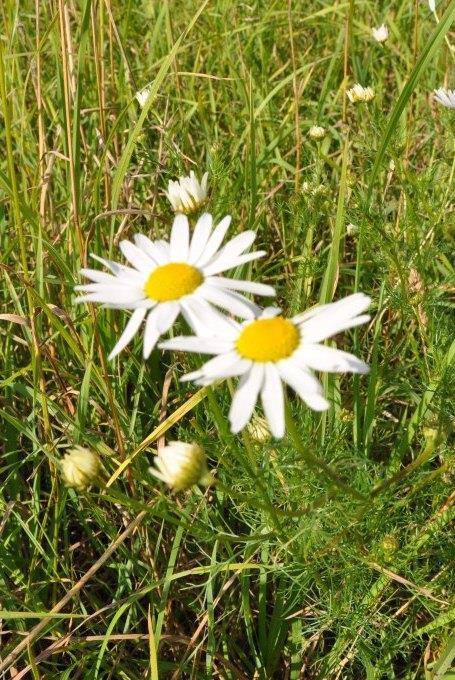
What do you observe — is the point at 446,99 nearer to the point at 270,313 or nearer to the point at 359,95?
the point at 359,95

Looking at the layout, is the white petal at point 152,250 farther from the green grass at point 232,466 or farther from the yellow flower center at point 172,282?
the green grass at point 232,466

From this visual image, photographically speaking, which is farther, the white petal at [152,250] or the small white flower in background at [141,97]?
the small white flower in background at [141,97]

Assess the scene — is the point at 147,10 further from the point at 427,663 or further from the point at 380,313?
the point at 427,663

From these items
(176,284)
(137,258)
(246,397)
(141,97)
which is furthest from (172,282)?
(141,97)

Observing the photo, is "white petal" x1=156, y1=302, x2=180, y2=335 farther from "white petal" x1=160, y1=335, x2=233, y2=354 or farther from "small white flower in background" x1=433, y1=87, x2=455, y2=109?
"small white flower in background" x1=433, y1=87, x2=455, y2=109

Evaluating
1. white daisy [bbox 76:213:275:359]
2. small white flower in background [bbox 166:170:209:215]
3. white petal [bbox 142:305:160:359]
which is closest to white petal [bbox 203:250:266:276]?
white daisy [bbox 76:213:275:359]

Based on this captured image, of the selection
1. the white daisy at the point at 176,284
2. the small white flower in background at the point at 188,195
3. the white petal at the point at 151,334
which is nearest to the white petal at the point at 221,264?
the white daisy at the point at 176,284
